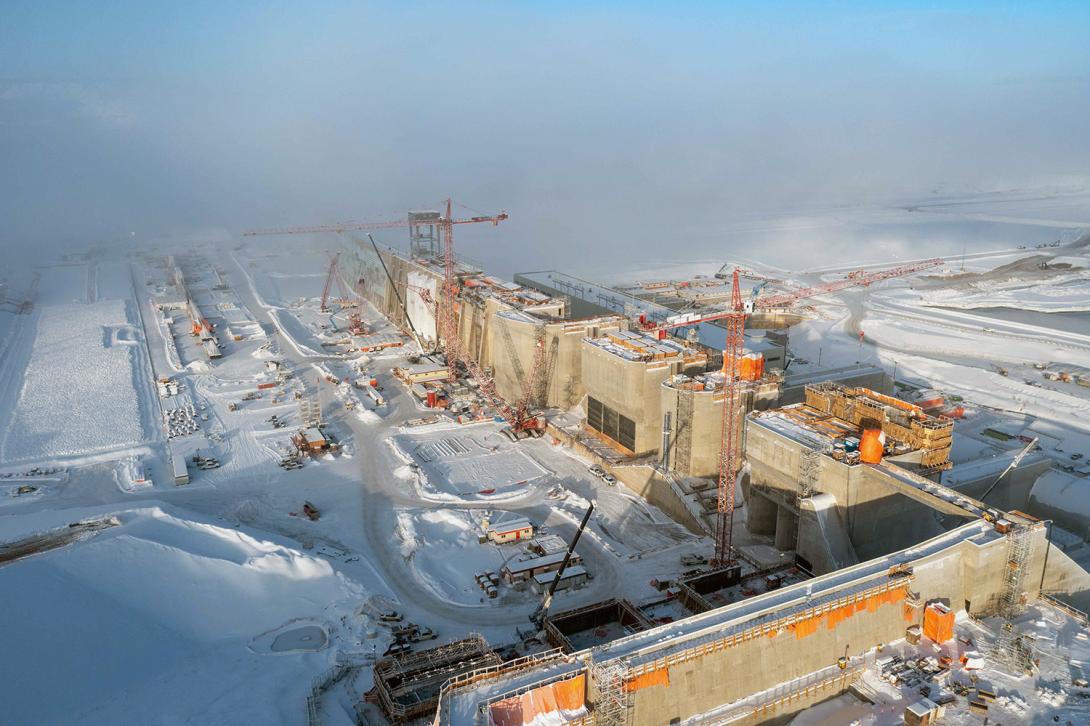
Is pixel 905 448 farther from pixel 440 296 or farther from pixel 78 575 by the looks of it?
pixel 440 296

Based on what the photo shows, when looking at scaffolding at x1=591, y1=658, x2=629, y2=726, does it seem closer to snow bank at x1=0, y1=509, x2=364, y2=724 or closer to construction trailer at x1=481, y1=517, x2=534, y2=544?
snow bank at x1=0, y1=509, x2=364, y2=724

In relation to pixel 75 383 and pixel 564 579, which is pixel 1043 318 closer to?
pixel 564 579

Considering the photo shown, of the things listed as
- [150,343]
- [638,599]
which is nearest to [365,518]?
[638,599]

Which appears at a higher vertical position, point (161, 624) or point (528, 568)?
point (161, 624)

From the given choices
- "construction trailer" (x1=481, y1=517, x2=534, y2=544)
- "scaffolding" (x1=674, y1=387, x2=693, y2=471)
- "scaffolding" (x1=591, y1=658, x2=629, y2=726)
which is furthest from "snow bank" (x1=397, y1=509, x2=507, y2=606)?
"scaffolding" (x1=591, y1=658, x2=629, y2=726)

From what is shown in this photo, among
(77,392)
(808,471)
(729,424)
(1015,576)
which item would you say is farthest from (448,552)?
(77,392)

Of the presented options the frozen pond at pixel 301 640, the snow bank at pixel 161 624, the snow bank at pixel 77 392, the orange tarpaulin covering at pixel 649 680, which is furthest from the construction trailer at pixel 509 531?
the snow bank at pixel 77 392
